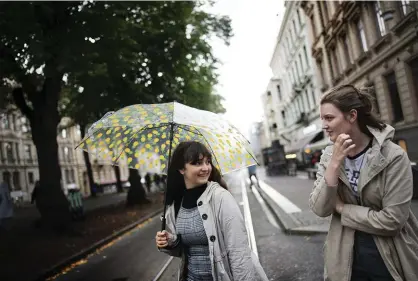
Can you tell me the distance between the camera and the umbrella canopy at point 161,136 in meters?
2.88

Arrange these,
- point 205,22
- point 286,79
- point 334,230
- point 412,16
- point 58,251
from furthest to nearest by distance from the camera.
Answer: point 286,79 < point 205,22 < point 412,16 < point 58,251 < point 334,230

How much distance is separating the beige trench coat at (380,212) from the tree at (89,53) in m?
7.26

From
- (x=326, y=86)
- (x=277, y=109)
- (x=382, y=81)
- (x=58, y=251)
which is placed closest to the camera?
(x=58, y=251)

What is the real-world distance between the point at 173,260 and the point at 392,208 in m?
5.90

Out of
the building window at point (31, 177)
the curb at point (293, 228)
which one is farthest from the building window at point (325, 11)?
the building window at point (31, 177)

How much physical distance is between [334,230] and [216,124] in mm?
1305

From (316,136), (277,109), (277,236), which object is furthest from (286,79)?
(277,236)

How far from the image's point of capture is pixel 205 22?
46.5 feet

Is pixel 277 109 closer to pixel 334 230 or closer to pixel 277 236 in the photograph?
pixel 277 236

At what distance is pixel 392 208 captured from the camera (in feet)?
6.05

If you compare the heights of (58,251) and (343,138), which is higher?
(343,138)

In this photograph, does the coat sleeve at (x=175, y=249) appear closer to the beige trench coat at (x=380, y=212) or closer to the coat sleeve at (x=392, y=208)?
the beige trench coat at (x=380, y=212)

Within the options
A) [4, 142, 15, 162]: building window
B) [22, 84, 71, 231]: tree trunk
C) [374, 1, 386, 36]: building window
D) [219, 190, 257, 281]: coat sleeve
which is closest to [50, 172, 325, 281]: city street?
[22, 84, 71, 231]: tree trunk

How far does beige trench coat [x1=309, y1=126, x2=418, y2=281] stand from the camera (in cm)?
185
